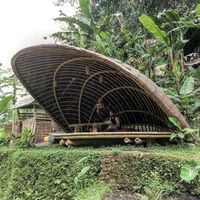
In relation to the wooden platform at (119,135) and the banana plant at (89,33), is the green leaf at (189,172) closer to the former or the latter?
the wooden platform at (119,135)

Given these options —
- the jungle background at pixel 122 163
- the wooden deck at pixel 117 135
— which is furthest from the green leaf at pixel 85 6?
the wooden deck at pixel 117 135

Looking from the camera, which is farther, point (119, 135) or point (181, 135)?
point (119, 135)

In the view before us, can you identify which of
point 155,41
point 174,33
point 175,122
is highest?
point 155,41

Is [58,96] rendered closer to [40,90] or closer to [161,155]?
[40,90]

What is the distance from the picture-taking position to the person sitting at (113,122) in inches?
290

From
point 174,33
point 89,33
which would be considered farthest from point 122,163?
point 89,33

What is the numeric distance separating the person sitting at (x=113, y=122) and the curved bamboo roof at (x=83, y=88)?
341 mm

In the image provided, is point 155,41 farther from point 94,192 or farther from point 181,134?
point 94,192

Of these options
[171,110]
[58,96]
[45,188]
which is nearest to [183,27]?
[171,110]

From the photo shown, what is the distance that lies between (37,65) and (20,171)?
2498 mm

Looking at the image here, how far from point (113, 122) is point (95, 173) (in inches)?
128

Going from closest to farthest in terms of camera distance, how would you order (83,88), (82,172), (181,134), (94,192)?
1. (94,192)
2. (82,172)
3. (181,134)
4. (83,88)

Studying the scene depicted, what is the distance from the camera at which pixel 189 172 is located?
150 inches

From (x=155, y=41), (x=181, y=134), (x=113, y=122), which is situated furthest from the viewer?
(x=155, y=41)
